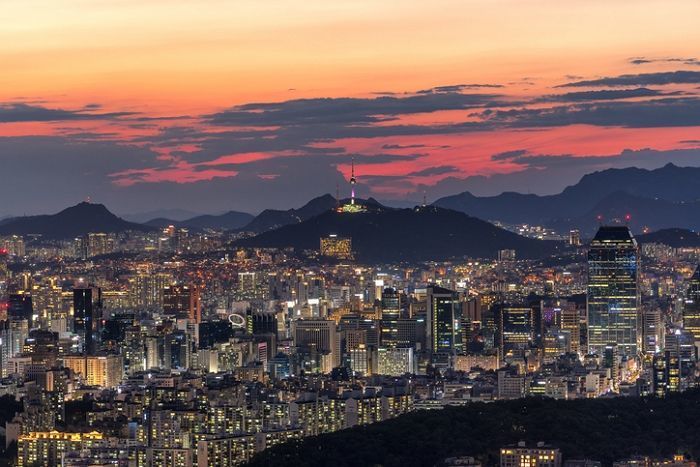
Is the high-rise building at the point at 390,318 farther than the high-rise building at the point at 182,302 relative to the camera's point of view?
No

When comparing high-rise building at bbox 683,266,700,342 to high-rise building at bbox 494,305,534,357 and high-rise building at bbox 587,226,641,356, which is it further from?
high-rise building at bbox 494,305,534,357

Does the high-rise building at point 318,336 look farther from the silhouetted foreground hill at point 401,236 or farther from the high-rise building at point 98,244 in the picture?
the high-rise building at point 98,244

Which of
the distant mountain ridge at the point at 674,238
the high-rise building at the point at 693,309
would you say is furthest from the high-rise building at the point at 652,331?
the distant mountain ridge at the point at 674,238

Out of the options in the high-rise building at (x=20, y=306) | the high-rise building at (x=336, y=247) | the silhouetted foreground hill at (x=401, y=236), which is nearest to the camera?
the high-rise building at (x=20, y=306)

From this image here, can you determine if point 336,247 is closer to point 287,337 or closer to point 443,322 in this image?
point 287,337

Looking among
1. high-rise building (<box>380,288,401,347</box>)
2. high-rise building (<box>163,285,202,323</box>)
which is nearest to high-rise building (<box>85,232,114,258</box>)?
high-rise building (<box>163,285,202,323</box>)

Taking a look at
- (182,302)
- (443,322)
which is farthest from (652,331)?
(182,302)
